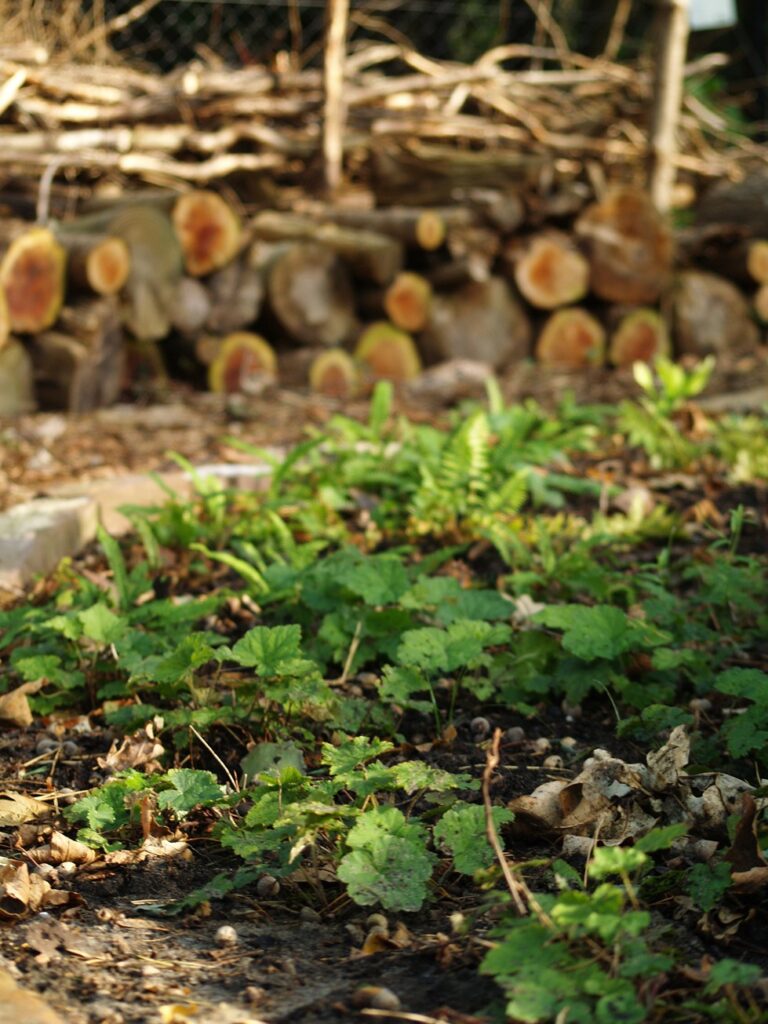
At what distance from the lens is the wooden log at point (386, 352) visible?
261 inches

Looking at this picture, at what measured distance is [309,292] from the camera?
636cm

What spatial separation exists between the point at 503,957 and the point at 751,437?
3.25m

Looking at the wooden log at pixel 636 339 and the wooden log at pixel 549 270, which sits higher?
the wooden log at pixel 549 270

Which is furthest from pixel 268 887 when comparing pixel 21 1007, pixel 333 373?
pixel 333 373

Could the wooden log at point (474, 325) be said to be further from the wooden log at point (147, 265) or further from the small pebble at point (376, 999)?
the small pebble at point (376, 999)

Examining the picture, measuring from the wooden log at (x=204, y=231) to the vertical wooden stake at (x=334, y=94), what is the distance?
0.81 metres

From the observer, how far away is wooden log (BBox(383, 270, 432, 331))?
6.63 metres

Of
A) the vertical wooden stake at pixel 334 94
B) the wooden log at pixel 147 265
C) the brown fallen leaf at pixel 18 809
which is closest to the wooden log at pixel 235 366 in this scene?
the wooden log at pixel 147 265

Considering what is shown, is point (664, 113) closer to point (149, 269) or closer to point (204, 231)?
point (204, 231)

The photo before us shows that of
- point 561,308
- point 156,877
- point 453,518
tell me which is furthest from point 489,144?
point 156,877

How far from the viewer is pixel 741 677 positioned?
200 centimetres

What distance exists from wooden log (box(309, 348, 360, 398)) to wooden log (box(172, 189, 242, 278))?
0.74m

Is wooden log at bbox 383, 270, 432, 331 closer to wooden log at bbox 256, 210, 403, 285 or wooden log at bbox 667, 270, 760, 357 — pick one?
wooden log at bbox 256, 210, 403, 285

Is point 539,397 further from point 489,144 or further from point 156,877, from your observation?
point 156,877
